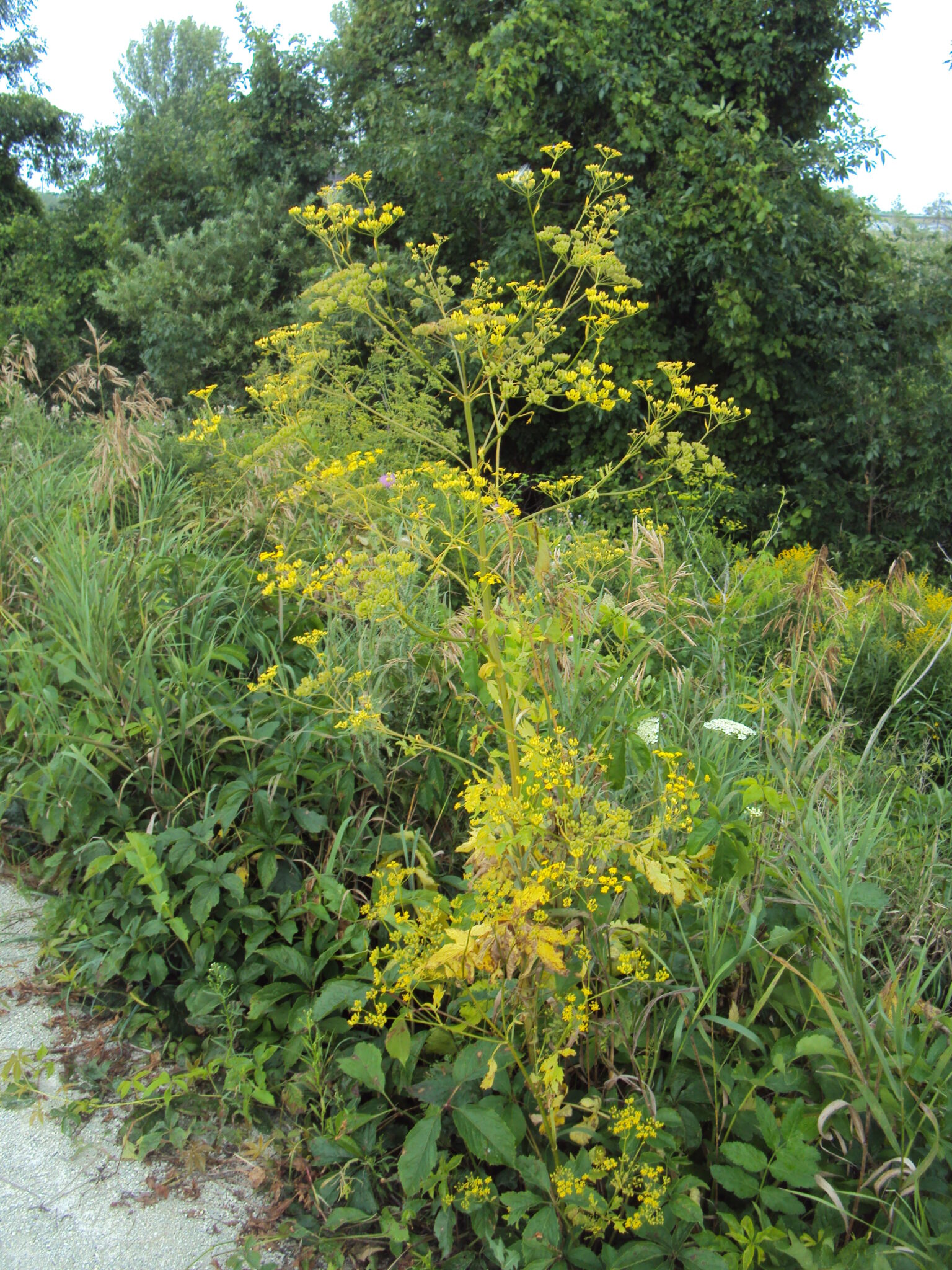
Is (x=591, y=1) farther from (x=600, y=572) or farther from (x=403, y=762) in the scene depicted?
(x=403, y=762)

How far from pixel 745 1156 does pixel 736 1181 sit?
0.18 feet

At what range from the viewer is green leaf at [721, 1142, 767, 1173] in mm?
1701

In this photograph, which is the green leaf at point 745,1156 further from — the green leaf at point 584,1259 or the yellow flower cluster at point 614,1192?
the green leaf at point 584,1259

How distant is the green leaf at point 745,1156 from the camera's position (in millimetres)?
1701

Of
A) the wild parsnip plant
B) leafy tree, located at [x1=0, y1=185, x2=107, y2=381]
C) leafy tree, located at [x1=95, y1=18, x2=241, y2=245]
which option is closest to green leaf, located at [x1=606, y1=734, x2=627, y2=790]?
the wild parsnip plant

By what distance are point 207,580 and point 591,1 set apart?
291 inches

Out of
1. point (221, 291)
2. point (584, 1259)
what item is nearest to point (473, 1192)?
point (584, 1259)

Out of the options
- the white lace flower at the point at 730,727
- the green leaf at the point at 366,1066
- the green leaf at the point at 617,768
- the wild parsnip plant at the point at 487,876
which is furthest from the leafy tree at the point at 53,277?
the green leaf at the point at 366,1066

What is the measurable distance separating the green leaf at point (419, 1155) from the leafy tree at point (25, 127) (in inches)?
671

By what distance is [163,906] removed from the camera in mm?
2346

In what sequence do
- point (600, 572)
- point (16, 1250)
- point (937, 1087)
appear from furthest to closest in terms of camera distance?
Answer: point (600, 572)
point (16, 1250)
point (937, 1087)

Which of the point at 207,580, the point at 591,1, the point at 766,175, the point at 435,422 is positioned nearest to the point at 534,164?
the point at 591,1

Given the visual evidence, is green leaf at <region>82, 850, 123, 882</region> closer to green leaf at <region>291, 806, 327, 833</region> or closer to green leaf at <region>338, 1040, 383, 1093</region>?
green leaf at <region>291, 806, 327, 833</region>

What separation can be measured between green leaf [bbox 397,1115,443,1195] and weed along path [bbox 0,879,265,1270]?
46 cm
